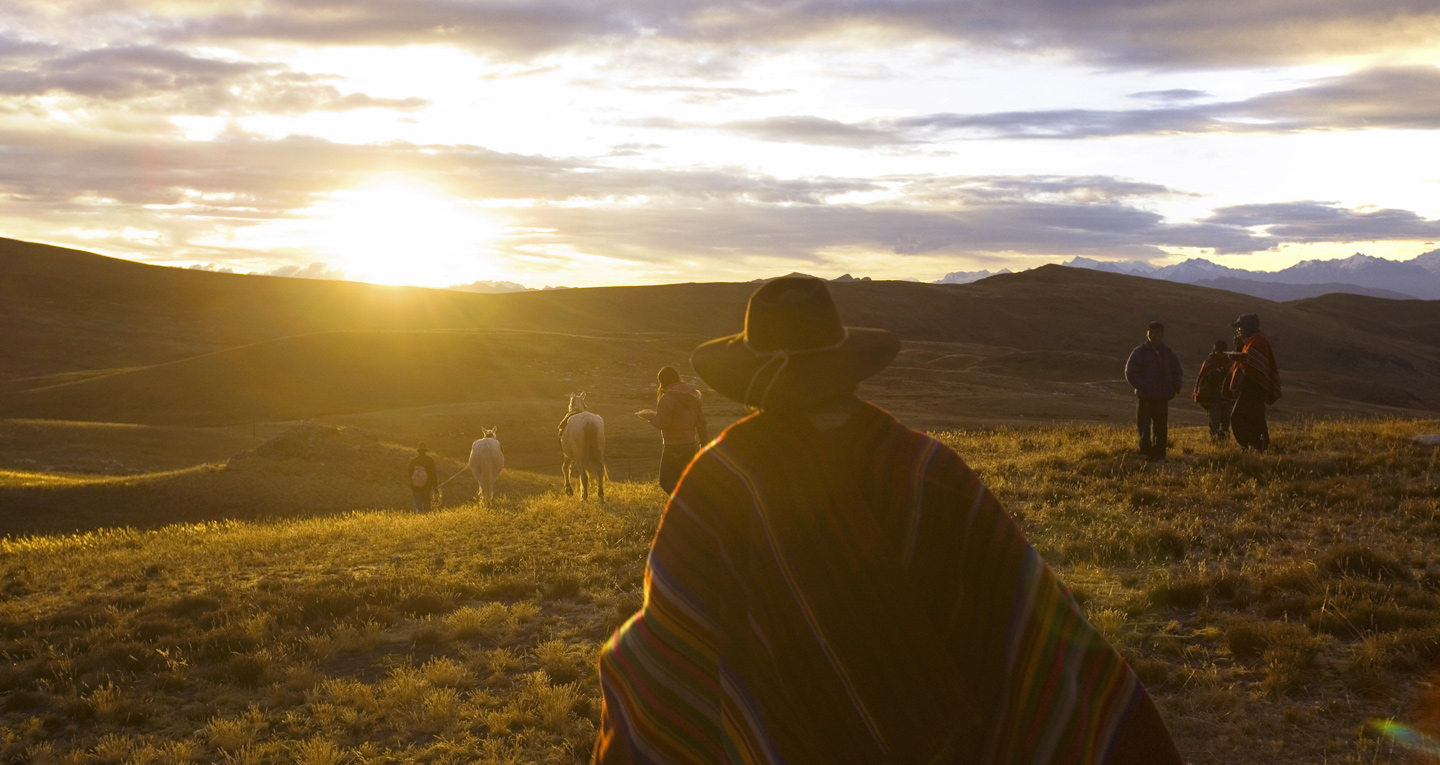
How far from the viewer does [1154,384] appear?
47.4 ft

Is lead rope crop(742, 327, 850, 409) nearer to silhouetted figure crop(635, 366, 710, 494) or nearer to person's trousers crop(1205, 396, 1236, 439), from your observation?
silhouetted figure crop(635, 366, 710, 494)

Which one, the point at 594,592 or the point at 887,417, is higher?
the point at 887,417

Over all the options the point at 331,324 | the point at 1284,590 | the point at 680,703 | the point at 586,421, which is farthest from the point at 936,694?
the point at 331,324

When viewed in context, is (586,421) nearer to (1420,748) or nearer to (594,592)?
(594,592)

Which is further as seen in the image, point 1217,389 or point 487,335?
point 487,335

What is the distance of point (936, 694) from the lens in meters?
2.40

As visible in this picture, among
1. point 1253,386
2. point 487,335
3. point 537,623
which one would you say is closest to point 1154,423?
point 1253,386

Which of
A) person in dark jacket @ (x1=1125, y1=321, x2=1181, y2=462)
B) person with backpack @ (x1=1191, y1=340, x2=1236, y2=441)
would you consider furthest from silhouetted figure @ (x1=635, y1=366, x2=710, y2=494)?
person with backpack @ (x1=1191, y1=340, x2=1236, y2=441)

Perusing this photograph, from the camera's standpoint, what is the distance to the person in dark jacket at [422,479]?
1961 centimetres

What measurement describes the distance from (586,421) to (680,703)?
1533 centimetres

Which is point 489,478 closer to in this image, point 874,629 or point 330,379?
point 874,629

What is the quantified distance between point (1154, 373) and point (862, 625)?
1365 centimetres

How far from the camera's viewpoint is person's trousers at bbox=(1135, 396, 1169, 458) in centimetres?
1468

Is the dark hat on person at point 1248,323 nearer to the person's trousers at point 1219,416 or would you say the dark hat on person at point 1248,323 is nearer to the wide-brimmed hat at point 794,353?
the person's trousers at point 1219,416
